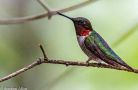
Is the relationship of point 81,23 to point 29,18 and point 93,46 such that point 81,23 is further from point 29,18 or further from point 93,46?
point 29,18

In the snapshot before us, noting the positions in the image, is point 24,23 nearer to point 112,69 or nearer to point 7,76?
point 7,76

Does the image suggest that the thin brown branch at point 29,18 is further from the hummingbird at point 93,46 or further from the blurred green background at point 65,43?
the hummingbird at point 93,46

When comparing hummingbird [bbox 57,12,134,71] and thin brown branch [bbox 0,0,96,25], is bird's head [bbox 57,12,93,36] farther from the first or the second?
thin brown branch [bbox 0,0,96,25]

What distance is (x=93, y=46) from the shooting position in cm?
99

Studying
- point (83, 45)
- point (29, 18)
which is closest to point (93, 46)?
point (83, 45)

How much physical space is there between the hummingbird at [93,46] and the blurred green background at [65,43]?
56mm

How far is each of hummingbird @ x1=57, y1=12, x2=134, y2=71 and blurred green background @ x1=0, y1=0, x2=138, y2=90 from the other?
6 centimetres

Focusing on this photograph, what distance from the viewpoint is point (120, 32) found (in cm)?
113

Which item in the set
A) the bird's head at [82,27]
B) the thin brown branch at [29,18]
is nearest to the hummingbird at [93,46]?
the bird's head at [82,27]

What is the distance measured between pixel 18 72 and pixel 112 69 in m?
0.26

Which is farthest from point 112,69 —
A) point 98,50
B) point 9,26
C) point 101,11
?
point 9,26

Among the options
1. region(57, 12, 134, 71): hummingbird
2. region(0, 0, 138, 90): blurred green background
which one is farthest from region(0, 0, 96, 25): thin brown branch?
region(57, 12, 134, 71): hummingbird

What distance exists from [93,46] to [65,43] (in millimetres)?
144

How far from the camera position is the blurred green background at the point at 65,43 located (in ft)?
3.47
